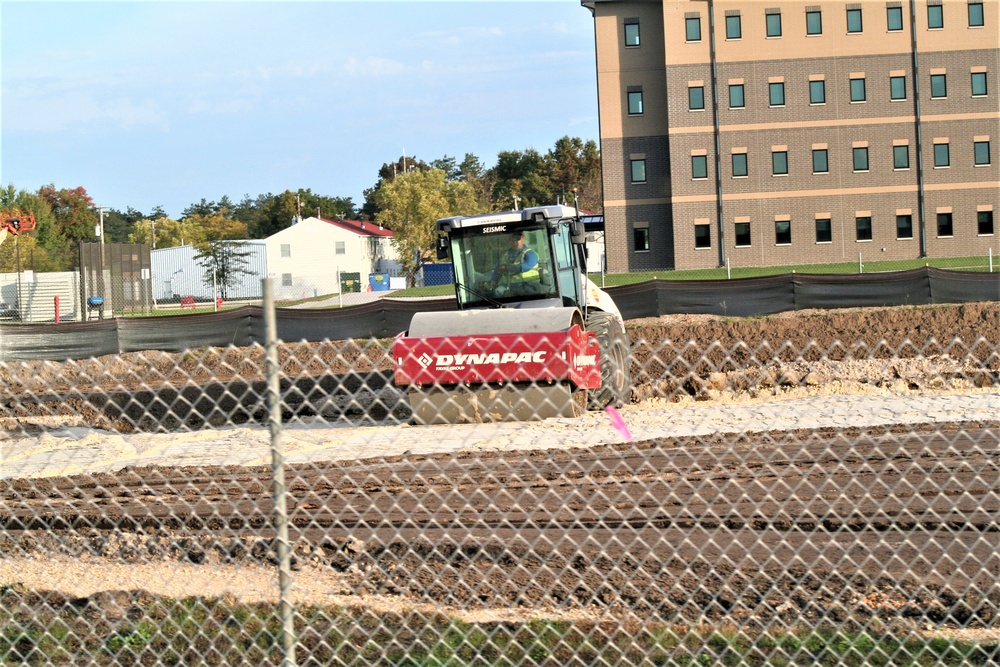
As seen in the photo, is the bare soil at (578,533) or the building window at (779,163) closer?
the bare soil at (578,533)

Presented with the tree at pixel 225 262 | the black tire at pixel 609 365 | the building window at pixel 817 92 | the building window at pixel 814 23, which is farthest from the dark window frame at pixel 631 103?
the black tire at pixel 609 365

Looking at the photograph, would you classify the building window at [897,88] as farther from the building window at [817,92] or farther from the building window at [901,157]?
the building window at [817,92]

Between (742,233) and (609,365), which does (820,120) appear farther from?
(609,365)

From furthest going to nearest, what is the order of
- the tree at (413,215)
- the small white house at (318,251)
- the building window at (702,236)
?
the small white house at (318,251), the tree at (413,215), the building window at (702,236)

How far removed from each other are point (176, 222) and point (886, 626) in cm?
8314

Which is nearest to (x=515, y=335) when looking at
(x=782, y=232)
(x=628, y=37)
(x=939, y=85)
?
(x=782, y=232)

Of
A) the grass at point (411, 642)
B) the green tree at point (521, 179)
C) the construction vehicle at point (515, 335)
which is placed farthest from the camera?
the green tree at point (521, 179)

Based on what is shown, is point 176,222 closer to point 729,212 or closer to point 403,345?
point 729,212

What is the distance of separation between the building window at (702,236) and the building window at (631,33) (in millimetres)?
8974

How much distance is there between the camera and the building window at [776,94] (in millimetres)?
49031

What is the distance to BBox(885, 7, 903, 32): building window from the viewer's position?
48.2 meters

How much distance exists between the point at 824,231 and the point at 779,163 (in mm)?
3738

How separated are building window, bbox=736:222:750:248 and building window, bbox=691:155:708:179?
281 centimetres

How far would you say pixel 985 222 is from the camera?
49.0m
